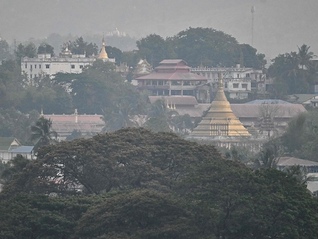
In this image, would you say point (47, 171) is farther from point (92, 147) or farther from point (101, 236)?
point (101, 236)

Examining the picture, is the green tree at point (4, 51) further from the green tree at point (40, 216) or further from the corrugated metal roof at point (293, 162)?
the green tree at point (40, 216)

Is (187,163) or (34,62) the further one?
(34,62)

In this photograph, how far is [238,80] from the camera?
106 metres

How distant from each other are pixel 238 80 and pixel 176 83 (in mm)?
3037

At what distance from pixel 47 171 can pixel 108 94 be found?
5205 centimetres

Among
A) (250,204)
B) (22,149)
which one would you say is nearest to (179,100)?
(22,149)

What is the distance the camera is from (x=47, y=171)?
4694 centimetres

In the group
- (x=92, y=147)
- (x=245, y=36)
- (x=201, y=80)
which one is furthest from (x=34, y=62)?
(x=92, y=147)

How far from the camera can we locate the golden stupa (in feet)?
277

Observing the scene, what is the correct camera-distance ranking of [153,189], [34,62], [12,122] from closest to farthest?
[153,189]
[12,122]
[34,62]

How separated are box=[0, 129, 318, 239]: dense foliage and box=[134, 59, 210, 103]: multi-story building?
56.8 metres

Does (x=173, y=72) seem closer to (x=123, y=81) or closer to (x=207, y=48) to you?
(x=123, y=81)

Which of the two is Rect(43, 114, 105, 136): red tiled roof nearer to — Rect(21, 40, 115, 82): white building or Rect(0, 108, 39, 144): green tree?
Rect(0, 108, 39, 144): green tree

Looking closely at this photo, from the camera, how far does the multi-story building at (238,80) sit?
104m
